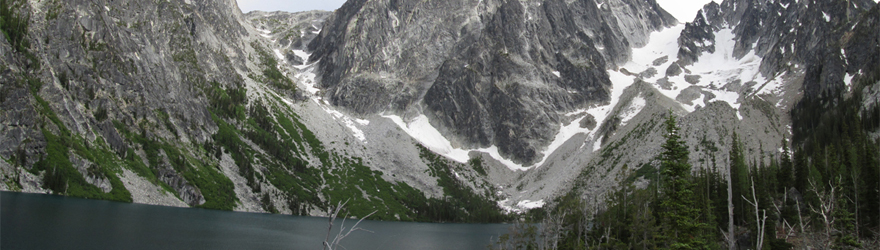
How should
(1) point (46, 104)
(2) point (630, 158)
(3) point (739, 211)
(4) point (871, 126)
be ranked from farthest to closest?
1. (2) point (630, 158)
2. (4) point (871, 126)
3. (1) point (46, 104)
4. (3) point (739, 211)

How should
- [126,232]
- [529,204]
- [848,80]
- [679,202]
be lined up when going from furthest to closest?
[529,204] → [848,80] → [126,232] → [679,202]

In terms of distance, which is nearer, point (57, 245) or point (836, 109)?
point (57, 245)

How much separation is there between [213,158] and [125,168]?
33.9m

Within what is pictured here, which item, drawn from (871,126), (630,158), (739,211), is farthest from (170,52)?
(871,126)

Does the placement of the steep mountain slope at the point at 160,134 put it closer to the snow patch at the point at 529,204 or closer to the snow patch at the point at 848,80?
the snow patch at the point at 529,204

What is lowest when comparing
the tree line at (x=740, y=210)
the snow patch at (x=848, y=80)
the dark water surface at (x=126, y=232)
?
the dark water surface at (x=126, y=232)

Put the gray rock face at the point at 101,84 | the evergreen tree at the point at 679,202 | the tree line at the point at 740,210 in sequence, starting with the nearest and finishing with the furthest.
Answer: the evergreen tree at the point at 679,202
the tree line at the point at 740,210
the gray rock face at the point at 101,84

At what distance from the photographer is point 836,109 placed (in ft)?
471

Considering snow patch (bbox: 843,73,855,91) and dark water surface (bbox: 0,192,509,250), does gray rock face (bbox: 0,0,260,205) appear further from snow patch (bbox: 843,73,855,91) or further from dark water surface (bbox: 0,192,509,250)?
snow patch (bbox: 843,73,855,91)

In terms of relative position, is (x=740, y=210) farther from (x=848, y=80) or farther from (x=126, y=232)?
(x=848, y=80)

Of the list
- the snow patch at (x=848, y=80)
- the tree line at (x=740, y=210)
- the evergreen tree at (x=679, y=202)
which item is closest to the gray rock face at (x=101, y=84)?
the tree line at (x=740, y=210)

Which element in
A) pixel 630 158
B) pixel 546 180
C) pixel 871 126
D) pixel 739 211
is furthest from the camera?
pixel 546 180

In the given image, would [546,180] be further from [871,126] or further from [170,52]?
[170,52]

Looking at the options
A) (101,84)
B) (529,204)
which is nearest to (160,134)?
(101,84)
